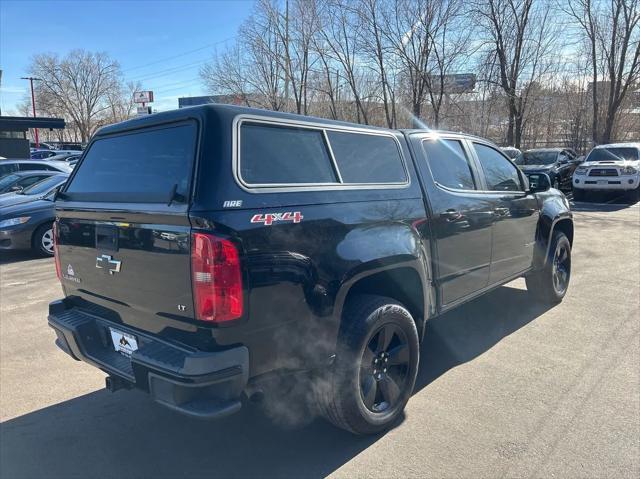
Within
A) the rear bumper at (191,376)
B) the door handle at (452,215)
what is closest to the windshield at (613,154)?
the door handle at (452,215)

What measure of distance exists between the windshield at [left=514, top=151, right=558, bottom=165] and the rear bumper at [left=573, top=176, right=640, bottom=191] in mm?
1517

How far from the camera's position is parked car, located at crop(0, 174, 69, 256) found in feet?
26.9

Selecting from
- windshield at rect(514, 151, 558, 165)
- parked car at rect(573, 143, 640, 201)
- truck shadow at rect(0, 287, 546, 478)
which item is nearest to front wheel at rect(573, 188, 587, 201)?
parked car at rect(573, 143, 640, 201)

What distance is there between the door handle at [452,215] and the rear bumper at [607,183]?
45.2 feet

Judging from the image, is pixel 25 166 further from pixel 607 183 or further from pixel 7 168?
pixel 607 183

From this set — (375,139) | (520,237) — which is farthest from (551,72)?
(375,139)

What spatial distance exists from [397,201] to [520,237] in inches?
82.4

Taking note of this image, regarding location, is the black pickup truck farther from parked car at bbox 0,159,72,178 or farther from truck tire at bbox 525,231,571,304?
parked car at bbox 0,159,72,178

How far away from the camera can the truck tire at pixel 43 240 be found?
8492 millimetres

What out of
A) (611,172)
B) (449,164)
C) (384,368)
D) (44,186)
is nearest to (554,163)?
(611,172)

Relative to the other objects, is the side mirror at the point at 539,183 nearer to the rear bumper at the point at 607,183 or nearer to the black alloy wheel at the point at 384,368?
the black alloy wheel at the point at 384,368

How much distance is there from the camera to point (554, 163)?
54.8 ft

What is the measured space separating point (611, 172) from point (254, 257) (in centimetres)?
1594

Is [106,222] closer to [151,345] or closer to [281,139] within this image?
[151,345]
